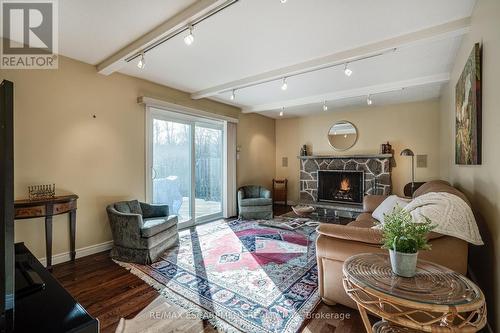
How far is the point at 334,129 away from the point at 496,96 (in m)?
4.55

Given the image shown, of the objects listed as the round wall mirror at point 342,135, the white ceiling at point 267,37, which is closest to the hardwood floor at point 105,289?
the white ceiling at point 267,37

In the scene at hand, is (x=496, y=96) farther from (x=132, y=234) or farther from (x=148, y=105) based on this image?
(x=148, y=105)

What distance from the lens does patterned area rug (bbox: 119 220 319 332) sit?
1.98 meters

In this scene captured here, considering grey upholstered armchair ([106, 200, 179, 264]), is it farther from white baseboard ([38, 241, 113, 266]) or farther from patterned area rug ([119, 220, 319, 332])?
white baseboard ([38, 241, 113, 266])

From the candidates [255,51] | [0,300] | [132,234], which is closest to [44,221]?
[132,234]

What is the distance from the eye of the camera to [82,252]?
3225 mm

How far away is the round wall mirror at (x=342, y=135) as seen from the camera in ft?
19.2

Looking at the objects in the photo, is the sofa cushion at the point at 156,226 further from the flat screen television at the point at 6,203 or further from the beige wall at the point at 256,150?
the beige wall at the point at 256,150

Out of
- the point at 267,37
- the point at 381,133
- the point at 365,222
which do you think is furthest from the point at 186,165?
the point at 381,133

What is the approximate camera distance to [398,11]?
7.12ft

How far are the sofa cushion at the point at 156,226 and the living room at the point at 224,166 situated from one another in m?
0.04

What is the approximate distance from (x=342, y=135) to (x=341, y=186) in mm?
1273

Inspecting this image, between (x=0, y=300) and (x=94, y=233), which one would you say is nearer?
(x=0, y=300)

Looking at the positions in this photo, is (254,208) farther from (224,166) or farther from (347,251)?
(347,251)
